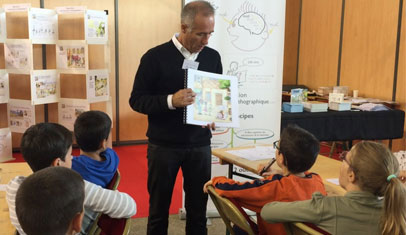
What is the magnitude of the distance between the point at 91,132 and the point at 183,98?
20.5 inches

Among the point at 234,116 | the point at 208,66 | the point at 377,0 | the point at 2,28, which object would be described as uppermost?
the point at 377,0

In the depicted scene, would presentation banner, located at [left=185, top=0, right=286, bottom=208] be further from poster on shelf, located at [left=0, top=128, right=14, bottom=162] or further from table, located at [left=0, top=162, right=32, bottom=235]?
poster on shelf, located at [left=0, top=128, right=14, bottom=162]

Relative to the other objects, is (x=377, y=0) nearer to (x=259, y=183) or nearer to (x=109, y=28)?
(x=109, y=28)

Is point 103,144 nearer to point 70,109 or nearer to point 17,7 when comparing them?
point 70,109

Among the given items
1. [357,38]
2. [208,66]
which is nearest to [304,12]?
[357,38]

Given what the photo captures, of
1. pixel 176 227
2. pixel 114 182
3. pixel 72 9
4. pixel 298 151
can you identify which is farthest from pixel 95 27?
pixel 298 151

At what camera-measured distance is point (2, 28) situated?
5.01 meters

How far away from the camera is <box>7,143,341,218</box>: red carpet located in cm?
396

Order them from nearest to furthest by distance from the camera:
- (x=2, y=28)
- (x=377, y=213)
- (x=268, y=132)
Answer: (x=377, y=213) → (x=268, y=132) → (x=2, y=28)

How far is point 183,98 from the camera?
2195 millimetres

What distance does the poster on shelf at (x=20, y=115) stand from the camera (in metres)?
5.31

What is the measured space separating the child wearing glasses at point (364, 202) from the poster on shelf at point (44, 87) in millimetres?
4342

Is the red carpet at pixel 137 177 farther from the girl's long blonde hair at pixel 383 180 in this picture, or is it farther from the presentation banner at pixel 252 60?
the girl's long blonde hair at pixel 383 180

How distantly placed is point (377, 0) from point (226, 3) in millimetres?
3577
